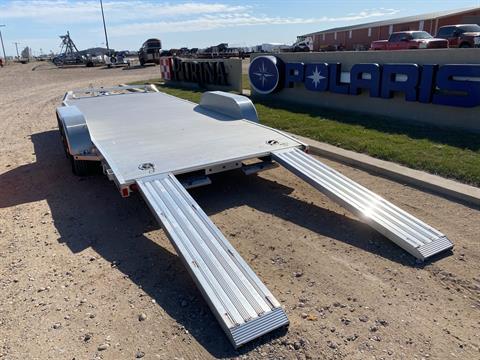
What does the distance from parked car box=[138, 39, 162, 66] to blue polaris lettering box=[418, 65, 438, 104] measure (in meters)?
32.3

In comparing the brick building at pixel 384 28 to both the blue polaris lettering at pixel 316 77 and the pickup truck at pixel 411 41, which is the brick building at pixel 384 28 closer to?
the pickup truck at pixel 411 41

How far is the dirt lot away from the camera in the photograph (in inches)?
97.9

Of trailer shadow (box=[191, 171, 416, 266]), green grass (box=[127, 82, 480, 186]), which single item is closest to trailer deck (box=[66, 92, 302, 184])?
trailer shadow (box=[191, 171, 416, 266])

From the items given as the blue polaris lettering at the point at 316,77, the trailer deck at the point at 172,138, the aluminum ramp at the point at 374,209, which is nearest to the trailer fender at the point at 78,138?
the trailer deck at the point at 172,138

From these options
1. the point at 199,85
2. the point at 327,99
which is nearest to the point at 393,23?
the point at 199,85

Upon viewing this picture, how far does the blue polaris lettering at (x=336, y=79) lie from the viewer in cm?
919

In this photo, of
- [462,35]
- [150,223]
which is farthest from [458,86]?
[462,35]

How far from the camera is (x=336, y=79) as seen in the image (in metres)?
9.30

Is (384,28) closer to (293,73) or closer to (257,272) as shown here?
(293,73)

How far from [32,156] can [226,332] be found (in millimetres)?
5971

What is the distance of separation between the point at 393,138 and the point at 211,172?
12.7ft

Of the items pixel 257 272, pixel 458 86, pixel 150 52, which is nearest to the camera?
pixel 257 272

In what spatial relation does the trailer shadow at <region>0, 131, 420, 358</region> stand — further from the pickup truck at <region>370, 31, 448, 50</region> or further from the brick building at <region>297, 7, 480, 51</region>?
the brick building at <region>297, 7, 480, 51</region>

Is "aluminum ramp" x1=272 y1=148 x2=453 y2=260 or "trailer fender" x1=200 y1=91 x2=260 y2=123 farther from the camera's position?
"trailer fender" x1=200 y1=91 x2=260 y2=123
